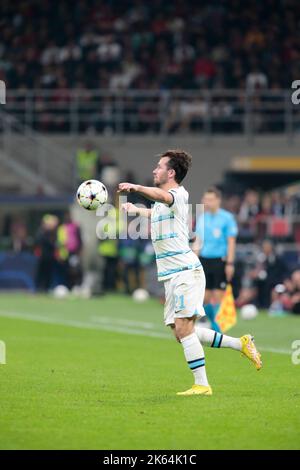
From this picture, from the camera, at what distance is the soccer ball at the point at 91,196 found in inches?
486

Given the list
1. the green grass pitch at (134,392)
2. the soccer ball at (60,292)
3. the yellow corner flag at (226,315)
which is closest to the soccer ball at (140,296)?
the soccer ball at (60,292)

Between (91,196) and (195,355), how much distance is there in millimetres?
1892

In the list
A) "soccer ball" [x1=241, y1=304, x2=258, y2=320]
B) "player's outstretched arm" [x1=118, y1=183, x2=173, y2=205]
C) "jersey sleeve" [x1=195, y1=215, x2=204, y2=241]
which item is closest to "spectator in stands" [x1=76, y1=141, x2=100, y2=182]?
"soccer ball" [x1=241, y1=304, x2=258, y2=320]

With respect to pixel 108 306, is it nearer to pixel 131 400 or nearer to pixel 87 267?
pixel 87 267

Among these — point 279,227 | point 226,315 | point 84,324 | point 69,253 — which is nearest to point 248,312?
point 84,324

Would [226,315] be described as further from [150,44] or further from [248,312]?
[150,44]

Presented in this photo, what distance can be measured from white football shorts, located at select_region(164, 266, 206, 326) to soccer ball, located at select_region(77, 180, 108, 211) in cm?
105

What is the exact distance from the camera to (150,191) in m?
11.2

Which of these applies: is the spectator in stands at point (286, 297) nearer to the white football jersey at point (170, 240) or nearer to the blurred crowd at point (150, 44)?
the blurred crowd at point (150, 44)

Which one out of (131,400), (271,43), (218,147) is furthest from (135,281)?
(131,400)

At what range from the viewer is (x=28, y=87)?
119 ft

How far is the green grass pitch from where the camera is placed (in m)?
9.51

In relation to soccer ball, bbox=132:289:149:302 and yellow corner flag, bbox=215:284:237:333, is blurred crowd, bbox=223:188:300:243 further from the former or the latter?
yellow corner flag, bbox=215:284:237:333

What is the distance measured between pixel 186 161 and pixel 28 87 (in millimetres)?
25018
